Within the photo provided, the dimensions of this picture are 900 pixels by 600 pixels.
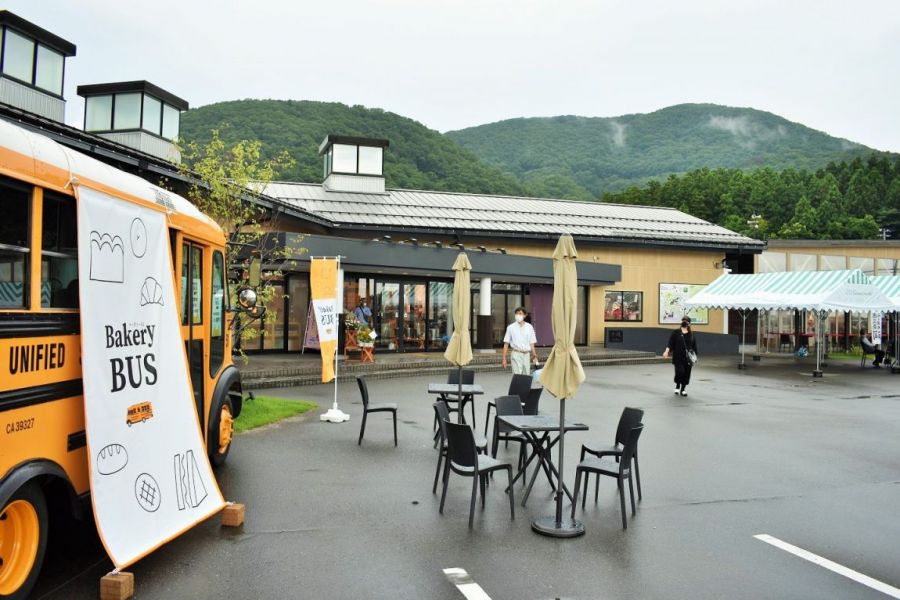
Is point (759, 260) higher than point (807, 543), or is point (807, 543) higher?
point (759, 260)

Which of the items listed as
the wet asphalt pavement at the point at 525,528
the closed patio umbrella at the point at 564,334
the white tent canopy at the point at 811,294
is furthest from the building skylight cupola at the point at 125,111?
the white tent canopy at the point at 811,294

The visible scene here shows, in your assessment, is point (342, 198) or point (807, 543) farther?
point (342, 198)

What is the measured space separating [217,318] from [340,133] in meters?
44.9

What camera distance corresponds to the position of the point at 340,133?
165 ft

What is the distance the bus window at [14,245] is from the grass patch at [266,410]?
6026 millimetres

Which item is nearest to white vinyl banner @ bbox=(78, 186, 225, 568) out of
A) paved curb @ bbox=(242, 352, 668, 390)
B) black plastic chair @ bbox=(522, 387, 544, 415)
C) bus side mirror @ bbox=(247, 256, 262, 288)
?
bus side mirror @ bbox=(247, 256, 262, 288)

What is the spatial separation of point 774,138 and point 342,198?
3977 inches

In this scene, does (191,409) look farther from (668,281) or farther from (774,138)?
(774,138)

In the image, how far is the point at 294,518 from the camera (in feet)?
19.3

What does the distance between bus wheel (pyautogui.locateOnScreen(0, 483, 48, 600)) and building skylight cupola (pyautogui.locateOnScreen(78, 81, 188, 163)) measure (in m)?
20.0

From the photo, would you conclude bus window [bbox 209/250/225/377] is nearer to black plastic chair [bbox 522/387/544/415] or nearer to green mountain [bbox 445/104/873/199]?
black plastic chair [bbox 522/387/544/415]

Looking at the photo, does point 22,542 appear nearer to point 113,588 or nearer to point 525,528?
point 113,588

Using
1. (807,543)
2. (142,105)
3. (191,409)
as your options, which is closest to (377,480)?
(191,409)

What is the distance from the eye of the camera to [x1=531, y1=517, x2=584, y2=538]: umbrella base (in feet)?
18.3
